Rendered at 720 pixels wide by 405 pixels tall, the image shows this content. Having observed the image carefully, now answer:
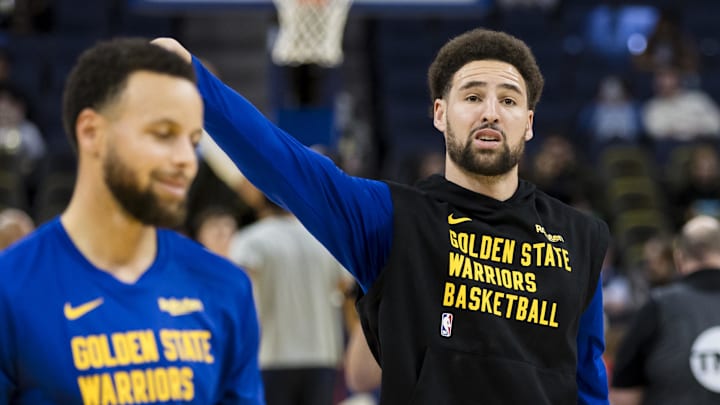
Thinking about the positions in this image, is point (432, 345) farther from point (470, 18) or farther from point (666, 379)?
point (470, 18)

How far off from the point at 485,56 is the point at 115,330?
4.18 feet

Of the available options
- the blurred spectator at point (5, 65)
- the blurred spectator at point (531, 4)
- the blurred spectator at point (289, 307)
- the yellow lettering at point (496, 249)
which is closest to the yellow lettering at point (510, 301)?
the yellow lettering at point (496, 249)

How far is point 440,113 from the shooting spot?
315 cm

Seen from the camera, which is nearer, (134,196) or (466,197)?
(134,196)

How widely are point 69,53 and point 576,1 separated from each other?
690 centimetres

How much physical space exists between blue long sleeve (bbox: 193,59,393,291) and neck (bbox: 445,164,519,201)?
0.20 meters

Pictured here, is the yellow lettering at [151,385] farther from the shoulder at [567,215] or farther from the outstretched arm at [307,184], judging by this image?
the shoulder at [567,215]

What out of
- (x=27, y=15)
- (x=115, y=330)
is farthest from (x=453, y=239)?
(x=27, y=15)

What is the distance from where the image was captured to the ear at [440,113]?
312 cm

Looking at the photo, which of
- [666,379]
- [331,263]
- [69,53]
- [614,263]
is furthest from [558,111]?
[666,379]

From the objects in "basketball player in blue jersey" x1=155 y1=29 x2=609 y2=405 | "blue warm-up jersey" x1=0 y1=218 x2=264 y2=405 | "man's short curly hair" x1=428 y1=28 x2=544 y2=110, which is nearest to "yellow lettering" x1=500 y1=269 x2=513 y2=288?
"basketball player in blue jersey" x1=155 y1=29 x2=609 y2=405

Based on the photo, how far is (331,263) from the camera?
24.1 feet

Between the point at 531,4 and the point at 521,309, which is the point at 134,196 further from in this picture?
the point at 531,4

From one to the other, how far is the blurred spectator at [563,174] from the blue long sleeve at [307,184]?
845 centimetres
